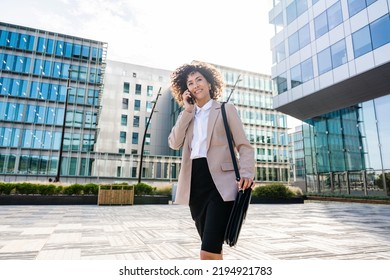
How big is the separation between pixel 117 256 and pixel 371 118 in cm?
2379

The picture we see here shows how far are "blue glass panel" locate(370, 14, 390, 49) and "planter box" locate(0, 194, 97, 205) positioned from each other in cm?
2197

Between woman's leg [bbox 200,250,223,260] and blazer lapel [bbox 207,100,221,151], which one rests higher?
blazer lapel [bbox 207,100,221,151]

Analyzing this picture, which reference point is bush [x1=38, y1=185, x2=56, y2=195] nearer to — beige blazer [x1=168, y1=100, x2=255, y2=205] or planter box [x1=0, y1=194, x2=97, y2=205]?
planter box [x1=0, y1=194, x2=97, y2=205]

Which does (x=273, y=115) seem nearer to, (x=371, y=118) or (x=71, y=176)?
(x=371, y=118)

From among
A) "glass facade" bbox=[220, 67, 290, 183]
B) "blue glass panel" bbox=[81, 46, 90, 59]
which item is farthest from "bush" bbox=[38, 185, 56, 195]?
"glass facade" bbox=[220, 67, 290, 183]

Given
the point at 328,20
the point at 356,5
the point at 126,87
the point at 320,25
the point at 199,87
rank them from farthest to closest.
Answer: the point at 126,87 < the point at 320,25 < the point at 328,20 < the point at 356,5 < the point at 199,87

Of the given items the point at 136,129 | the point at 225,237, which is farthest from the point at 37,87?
the point at 225,237

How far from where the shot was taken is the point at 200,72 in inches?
98.9

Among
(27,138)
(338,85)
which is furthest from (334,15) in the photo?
(27,138)

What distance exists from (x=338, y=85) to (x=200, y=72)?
21576 millimetres

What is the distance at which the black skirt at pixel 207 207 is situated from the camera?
190 cm

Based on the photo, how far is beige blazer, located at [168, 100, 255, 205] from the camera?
6.56ft

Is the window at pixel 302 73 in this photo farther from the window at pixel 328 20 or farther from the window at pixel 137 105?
the window at pixel 137 105

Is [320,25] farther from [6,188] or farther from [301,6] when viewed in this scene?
[6,188]
